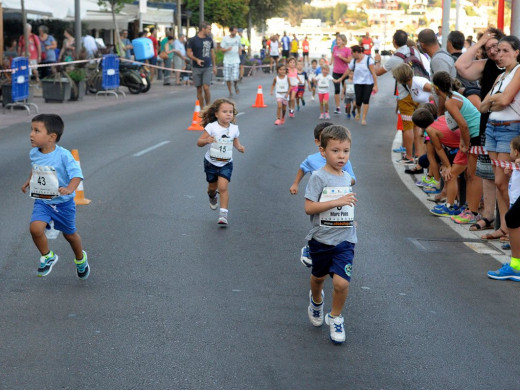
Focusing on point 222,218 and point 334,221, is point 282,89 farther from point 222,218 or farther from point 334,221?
point 334,221

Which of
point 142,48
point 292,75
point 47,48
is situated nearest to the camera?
point 292,75

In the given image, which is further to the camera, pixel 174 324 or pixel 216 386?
pixel 174 324

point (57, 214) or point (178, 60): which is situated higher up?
point (57, 214)

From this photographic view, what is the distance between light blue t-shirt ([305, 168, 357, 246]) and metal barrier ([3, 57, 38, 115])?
55.0 feet

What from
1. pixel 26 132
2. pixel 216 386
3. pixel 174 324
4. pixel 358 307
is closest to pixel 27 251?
pixel 174 324

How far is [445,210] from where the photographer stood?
10859 mm

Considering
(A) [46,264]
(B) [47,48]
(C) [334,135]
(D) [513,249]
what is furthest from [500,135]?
(B) [47,48]

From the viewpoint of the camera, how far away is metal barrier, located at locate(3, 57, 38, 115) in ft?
71.0

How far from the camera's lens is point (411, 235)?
31.6 ft

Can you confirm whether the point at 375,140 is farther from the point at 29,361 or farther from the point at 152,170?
the point at 29,361

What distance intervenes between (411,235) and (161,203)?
3184 mm

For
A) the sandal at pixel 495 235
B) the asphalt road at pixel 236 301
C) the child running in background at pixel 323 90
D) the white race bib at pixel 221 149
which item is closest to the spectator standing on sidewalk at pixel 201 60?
the child running in background at pixel 323 90

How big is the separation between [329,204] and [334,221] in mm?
163

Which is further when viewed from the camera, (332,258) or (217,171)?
(217,171)
